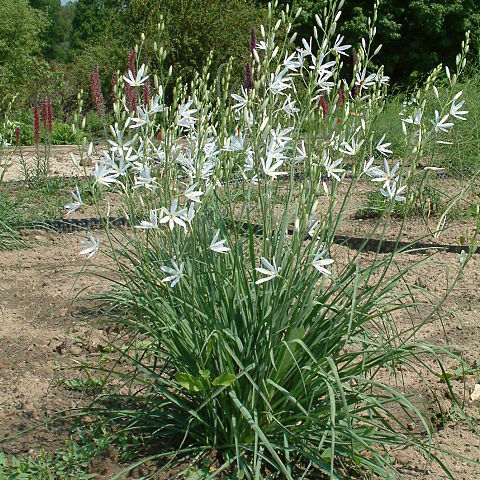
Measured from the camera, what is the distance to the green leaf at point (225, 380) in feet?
7.12

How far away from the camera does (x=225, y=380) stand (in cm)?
219

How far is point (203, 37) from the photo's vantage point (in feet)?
44.9

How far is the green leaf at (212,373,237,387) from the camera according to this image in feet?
7.12

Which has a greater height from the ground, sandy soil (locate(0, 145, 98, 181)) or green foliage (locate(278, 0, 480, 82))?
green foliage (locate(278, 0, 480, 82))

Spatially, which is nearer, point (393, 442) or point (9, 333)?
point (393, 442)

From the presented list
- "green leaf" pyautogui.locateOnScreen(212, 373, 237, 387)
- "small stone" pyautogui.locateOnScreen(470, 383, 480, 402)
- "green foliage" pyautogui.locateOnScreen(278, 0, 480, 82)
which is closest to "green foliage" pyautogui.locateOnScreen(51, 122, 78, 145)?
"green foliage" pyautogui.locateOnScreen(278, 0, 480, 82)

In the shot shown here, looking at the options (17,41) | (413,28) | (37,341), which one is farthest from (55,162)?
(413,28)

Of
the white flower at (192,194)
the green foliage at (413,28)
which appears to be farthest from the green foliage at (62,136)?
the white flower at (192,194)

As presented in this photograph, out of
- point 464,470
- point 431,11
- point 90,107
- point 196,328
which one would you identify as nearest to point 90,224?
point 196,328

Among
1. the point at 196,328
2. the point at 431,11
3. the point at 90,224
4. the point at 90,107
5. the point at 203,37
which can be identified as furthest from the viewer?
the point at 431,11

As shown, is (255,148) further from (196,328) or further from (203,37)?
(203,37)

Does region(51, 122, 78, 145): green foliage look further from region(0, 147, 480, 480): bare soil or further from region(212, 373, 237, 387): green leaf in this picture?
region(212, 373, 237, 387): green leaf

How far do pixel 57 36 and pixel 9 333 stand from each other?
232 ft

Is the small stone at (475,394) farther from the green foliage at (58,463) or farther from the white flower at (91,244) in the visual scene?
the white flower at (91,244)
